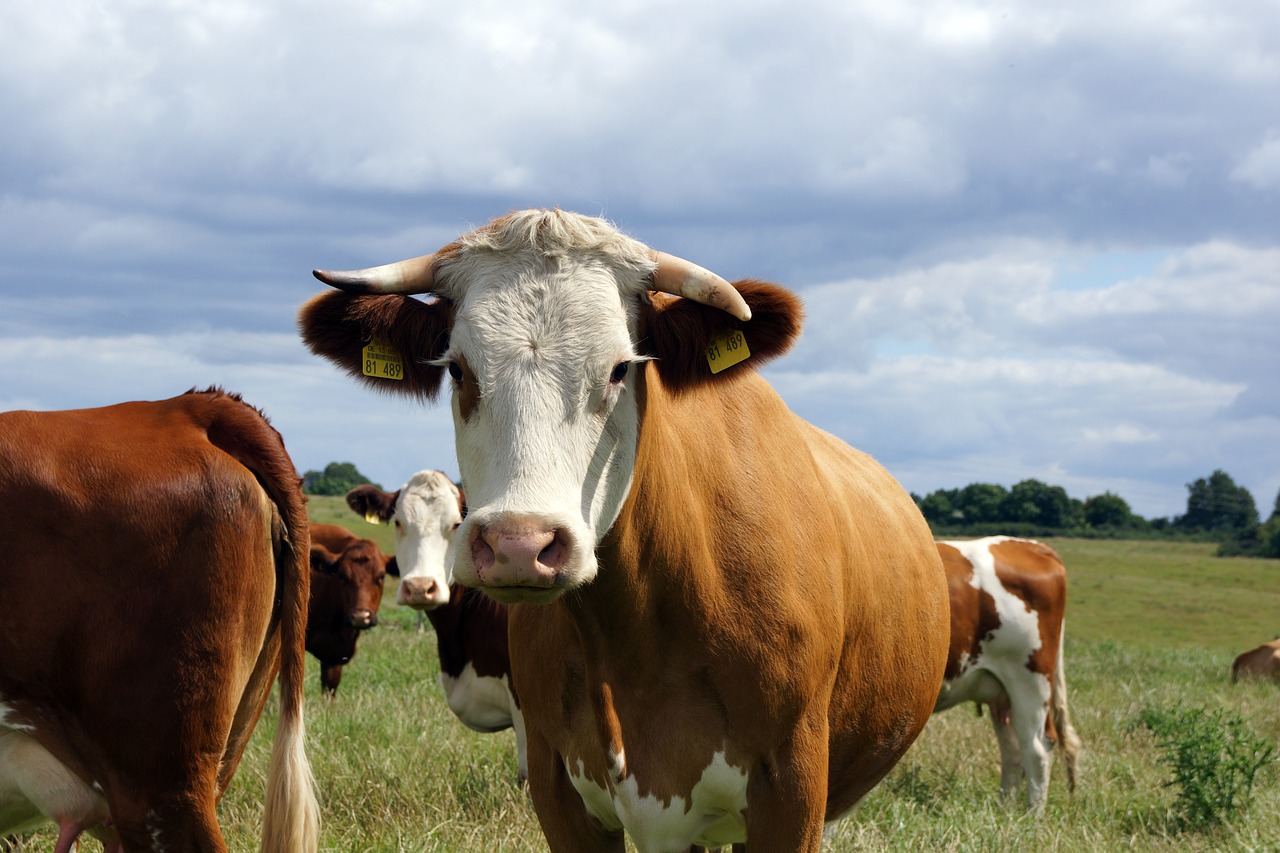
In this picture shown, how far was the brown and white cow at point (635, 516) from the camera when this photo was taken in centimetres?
321

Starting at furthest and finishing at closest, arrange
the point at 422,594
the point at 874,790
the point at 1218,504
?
1. the point at 1218,504
2. the point at 422,594
3. the point at 874,790

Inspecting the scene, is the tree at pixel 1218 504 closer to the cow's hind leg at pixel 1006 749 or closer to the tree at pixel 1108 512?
the tree at pixel 1108 512

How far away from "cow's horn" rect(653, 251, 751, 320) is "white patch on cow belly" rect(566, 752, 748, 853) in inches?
56.7

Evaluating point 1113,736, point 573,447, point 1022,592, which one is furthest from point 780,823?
point 1113,736

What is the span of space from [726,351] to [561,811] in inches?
68.6

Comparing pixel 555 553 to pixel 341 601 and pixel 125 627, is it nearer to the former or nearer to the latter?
pixel 125 627

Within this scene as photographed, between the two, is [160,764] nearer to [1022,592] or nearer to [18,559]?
[18,559]

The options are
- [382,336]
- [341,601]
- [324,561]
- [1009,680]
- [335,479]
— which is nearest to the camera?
[382,336]

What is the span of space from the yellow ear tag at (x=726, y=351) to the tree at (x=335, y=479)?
71447 mm

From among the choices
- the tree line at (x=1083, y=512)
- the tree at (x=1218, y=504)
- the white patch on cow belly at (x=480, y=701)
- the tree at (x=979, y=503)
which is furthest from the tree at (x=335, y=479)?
the tree at (x=1218, y=504)

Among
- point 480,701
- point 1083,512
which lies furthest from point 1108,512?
point 480,701

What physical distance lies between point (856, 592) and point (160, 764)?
8.51 ft

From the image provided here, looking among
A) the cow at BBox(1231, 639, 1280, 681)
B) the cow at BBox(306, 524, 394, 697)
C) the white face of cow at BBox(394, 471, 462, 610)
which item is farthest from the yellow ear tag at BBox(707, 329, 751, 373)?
the cow at BBox(1231, 639, 1280, 681)

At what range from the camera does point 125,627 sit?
13.1 ft
